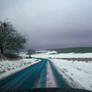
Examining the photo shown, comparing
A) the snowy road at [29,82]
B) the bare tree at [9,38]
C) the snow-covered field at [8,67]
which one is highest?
the bare tree at [9,38]

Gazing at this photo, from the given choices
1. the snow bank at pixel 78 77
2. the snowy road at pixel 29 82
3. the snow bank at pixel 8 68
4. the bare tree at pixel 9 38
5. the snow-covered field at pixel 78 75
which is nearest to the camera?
the snowy road at pixel 29 82

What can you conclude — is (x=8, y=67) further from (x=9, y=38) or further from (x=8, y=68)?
(x=9, y=38)

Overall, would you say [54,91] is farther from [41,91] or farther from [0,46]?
[0,46]

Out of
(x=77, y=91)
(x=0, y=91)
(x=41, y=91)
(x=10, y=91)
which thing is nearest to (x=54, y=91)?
(x=41, y=91)

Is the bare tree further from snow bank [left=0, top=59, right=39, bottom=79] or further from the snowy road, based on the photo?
the snowy road

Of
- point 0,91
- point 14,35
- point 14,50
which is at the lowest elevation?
point 0,91

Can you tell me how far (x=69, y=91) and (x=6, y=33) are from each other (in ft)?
63.7

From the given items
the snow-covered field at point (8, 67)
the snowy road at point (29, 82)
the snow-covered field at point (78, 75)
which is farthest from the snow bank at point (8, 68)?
the snow-covered field at point (78, 75)

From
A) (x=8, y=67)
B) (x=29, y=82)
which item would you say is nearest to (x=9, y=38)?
(x=8, y=67)

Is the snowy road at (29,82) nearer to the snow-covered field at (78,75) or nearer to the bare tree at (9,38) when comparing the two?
the snow-covered field at (78,75)

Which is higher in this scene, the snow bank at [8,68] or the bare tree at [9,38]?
the bare tree at [9,38]

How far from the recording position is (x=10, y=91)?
3045 mm

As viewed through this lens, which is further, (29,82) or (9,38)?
(9,38)

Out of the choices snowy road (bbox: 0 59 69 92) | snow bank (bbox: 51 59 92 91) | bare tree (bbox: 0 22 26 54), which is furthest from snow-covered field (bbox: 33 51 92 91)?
bare tree (bbox: 0 22 26 54)
